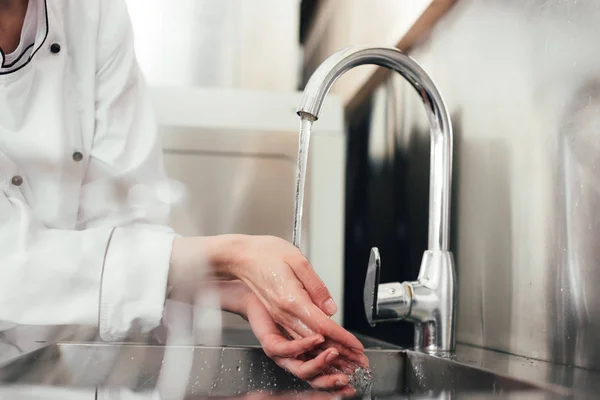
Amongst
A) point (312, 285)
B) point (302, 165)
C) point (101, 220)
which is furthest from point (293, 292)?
point (101, 220)

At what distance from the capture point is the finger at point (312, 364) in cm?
52

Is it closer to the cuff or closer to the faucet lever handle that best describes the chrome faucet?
the faucet lever handle

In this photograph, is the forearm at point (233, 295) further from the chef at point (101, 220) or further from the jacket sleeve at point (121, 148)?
the jacket sleeve at point (121, 148)

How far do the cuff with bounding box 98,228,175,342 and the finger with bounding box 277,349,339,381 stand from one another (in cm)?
19

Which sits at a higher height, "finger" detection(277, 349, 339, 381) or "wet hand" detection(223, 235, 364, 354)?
"wet hand" detection(223, 235, 364, 354)

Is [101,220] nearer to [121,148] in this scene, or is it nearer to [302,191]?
[121,148]

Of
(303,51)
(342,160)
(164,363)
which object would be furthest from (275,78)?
(164,363)

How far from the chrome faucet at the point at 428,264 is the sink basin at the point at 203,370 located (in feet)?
0.13

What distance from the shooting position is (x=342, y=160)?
0.99 metres

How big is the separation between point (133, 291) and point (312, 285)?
0.75 feet

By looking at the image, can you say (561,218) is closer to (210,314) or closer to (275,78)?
(210,314)

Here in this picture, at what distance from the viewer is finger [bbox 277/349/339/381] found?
1.69ft

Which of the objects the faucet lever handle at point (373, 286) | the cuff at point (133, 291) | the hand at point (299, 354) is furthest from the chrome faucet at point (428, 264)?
the cuff at point (133, 291)

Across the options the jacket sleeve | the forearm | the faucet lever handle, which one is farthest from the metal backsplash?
the jacket sleeve
